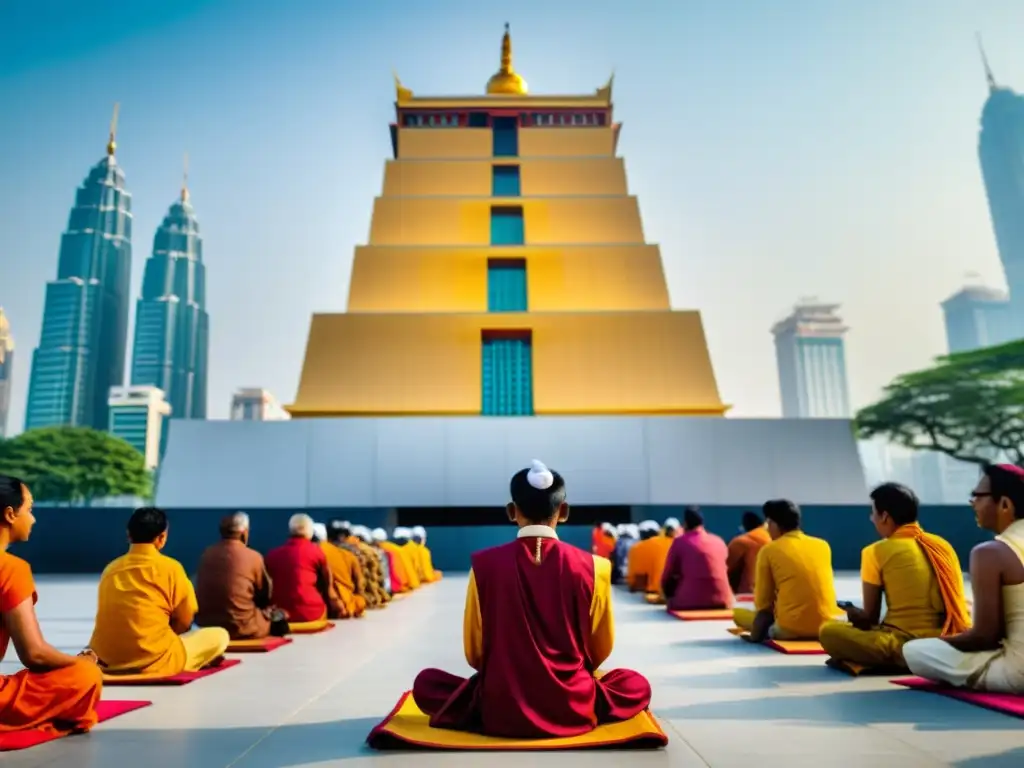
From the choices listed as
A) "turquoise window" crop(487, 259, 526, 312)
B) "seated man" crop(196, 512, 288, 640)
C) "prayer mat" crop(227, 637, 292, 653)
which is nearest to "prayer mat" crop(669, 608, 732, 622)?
"prayer mat" crop(227, 637, 292, 653)

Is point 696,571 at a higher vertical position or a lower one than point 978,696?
higher

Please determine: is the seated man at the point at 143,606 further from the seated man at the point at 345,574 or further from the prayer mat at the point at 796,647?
the prayer mat at the point at 796,647

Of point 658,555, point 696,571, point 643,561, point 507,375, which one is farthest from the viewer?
point 507,375

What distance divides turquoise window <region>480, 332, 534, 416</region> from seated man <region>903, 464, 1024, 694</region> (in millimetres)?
12832

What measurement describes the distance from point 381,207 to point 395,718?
17422 mm

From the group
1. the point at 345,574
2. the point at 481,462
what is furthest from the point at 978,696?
the point at 481,462

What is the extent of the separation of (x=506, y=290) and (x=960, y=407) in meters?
11.4

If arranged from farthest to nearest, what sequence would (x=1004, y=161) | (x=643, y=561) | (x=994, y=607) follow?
(x=1004, y=161) → (x=643, y=561) → (x=994, y=607)

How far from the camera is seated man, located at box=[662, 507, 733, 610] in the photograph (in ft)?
21.8

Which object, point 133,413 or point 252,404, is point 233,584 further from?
point 252,404

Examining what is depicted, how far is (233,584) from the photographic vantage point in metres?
5.05

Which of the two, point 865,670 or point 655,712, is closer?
point 655,712

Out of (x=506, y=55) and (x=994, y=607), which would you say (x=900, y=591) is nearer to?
(x=994, y=607)

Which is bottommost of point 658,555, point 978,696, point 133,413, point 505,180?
point 978,696
